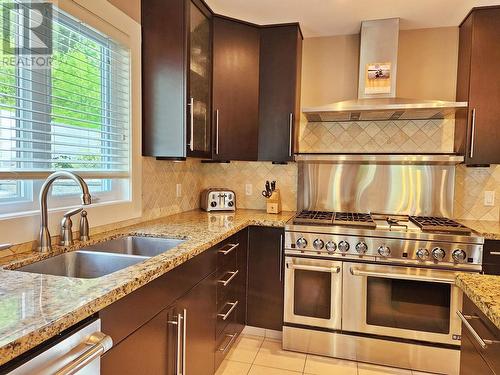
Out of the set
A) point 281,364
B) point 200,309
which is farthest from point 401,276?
point 200,309

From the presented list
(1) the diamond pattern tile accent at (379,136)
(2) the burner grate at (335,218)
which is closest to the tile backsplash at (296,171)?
(1) the diamond pattern tile accent at (379,136)

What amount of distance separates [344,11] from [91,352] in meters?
2.54

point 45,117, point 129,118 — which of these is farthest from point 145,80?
point 45,117

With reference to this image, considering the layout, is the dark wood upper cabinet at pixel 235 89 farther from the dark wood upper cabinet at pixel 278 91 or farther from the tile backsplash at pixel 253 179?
the tile backsplash at pixel 253 179

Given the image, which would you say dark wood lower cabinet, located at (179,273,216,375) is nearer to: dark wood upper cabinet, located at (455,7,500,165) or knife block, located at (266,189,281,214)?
knife block, located at (266,189,281,214)

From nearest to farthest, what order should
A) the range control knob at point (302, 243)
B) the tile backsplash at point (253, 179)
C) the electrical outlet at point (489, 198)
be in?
1. the range control knob at point (302, 243)
2. the electrical outlet at point (489, 198)
3. the tile backsplash at point (253, 179)

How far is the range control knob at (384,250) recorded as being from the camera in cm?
223

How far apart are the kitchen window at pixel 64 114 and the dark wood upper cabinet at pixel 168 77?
0.51 ft

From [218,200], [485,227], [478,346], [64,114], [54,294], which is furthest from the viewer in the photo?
[218,200]

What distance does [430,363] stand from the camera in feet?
7.22

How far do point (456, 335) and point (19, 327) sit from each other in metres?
2.39

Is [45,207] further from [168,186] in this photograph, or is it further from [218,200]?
[218,200]

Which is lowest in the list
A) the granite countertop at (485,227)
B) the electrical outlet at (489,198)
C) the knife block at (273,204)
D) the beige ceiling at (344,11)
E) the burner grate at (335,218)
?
the granite countertop at (485,227)

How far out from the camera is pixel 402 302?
7.30 ft
